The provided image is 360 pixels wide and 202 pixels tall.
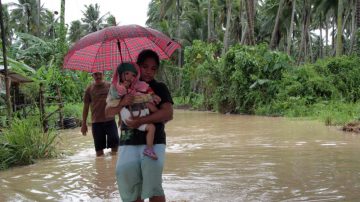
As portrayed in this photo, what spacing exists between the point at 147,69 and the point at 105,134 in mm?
3557

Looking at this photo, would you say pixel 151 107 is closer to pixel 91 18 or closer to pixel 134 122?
pixel 134 122

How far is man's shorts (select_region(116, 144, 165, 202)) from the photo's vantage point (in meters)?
3.25

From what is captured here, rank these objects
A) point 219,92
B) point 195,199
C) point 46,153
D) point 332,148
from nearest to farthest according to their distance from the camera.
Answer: point 195,199 < point 46,153 < point 332,148 < point 219,92

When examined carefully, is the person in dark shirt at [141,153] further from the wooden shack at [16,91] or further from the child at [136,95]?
the wooden shack at [16,91]

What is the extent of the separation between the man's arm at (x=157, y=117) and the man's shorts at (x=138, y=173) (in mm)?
176

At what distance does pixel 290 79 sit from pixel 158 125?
701 inches

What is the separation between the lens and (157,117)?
330 centimetres

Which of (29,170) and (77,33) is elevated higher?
(77,33)

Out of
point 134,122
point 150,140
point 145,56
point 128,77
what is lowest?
point 150,140

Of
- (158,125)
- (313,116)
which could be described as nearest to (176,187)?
(158,125)

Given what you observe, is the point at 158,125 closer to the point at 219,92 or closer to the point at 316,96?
the point at 316,96

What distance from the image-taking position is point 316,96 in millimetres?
19500

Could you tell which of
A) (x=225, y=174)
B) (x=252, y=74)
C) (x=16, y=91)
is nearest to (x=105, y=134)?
(x=225, y=174)

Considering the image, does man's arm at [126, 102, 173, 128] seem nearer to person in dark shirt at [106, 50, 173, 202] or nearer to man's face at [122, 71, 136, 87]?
person in dark shirt at [106, 50, 173, 202]
